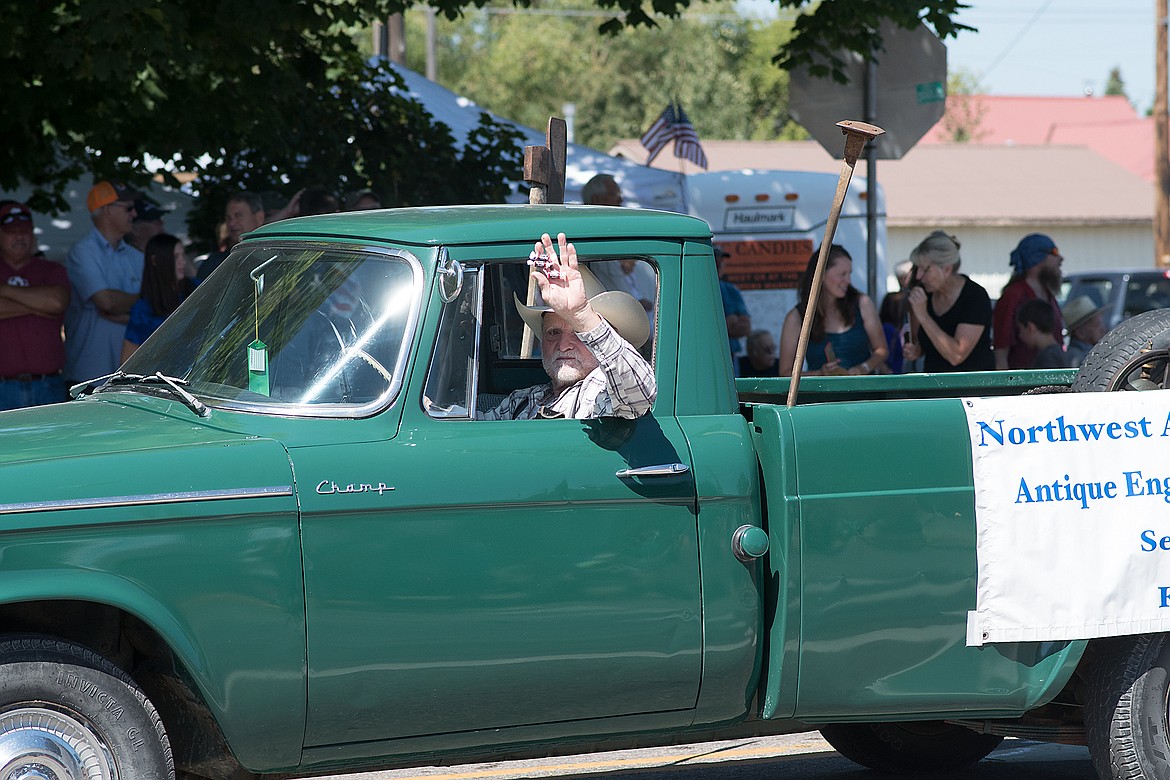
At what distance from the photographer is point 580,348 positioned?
4500 millimetres

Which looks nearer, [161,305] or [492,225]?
[492,225]

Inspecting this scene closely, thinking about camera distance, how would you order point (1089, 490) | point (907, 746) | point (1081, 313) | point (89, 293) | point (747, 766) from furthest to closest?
point (1081, 313) < point (89, 293) < point (747, 766) < point (907, 746) < point (1089, 490)

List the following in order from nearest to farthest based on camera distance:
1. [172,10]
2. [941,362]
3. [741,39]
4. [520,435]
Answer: [520,435]
[172,10]
[941,362]
[741,39]

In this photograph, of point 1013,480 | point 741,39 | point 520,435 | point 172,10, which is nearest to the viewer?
point 520,435

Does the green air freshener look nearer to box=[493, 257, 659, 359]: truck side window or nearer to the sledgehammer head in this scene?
box=[493, 257, 659, 359]: truck side window

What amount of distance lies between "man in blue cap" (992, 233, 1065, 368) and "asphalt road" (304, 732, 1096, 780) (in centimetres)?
422

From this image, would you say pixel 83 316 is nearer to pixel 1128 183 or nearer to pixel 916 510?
pixel 916 510

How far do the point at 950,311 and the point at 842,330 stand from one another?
0.79 m

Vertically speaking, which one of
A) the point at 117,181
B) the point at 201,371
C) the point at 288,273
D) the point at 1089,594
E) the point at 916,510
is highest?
the point at 117,181

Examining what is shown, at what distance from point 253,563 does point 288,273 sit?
40.1 inches

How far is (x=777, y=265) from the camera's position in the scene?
1524 cm

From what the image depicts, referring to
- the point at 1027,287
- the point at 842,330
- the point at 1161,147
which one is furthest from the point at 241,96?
the point at 1161,147

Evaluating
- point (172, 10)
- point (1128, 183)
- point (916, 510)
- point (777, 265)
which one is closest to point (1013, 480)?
point (916, 510)

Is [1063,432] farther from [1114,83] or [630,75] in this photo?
[1114,83]
